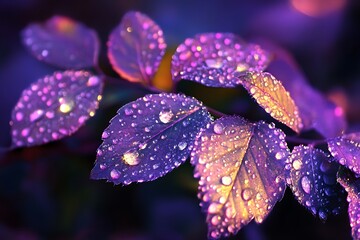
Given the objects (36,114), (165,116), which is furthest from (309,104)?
(36,114)


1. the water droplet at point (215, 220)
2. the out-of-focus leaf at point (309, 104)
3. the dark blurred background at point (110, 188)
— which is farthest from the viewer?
the dark blurred background at point (110, 188)

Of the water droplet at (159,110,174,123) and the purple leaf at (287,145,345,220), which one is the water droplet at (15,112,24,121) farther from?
the purple leaf at (287,145,345,220)

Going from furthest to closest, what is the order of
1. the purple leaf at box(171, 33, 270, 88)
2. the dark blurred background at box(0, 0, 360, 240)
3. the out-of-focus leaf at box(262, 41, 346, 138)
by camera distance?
the dark blurred background at box(0, 0, 360, 240)
the out-of-focus leaf at box(262, 41, 346, 138)
the purple leaf at box(171, 33, 270, 88)

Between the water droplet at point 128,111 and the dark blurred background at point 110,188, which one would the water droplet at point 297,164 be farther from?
the dark blurred background at point 110,188

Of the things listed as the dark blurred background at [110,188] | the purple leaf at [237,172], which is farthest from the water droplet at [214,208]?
the dark blurred background at [110,188]

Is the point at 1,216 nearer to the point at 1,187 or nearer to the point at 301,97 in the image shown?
the point at 1,187

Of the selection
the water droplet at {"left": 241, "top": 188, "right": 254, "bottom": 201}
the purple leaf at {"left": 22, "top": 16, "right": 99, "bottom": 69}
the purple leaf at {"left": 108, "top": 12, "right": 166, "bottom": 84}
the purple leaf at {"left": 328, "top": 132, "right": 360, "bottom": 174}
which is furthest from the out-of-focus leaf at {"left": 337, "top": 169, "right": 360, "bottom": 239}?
the purple leaf at {"left": 22, "top": 16, "right": 99, "bottom": 69}
